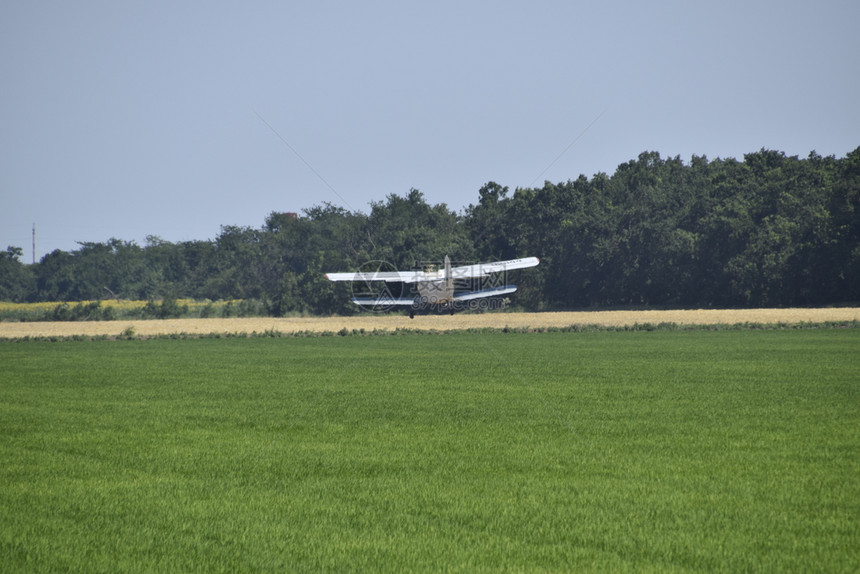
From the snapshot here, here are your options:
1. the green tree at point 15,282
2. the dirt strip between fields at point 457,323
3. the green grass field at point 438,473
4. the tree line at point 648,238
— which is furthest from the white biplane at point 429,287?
the green tree at point 15,282

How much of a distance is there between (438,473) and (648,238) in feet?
285

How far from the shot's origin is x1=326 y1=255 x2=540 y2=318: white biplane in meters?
71.0

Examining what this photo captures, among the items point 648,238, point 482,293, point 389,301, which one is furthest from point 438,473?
point 648,238

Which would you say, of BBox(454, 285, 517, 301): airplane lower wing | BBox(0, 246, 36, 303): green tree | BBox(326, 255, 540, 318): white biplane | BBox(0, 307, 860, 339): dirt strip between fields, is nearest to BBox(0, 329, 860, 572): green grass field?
BBox(0, 307, 860, 339): dirt strip between fields

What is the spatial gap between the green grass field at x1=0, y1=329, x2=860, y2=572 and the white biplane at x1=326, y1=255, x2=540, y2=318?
4162 cm

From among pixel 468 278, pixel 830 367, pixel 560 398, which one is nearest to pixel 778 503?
pixel 560 398

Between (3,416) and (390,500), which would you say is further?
(3,416)

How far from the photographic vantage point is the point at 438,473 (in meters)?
13.5

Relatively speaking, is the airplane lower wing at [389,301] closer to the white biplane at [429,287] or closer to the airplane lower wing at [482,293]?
the white biplane at [429,287]

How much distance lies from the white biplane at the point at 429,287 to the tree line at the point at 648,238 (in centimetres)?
1706

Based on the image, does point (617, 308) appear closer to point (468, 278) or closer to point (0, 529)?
point (468, 278)

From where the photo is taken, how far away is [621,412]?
1989 cm

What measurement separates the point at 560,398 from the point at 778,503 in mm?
11797

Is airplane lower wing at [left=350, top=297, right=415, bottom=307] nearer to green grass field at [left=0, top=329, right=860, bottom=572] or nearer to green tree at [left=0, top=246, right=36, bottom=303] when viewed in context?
green grass field at [left=0, top=329, right=860, bottom=572]
